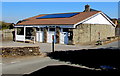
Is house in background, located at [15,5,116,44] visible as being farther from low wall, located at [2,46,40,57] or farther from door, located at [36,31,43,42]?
low wall, located at [2,46,40,57]

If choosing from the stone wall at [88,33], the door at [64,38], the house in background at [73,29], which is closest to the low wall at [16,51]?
the house in background at [73,29]

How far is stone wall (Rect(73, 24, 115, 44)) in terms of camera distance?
989 inches

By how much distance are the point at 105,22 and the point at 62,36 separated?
10.0m

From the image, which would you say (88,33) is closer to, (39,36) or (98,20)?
(98,20)

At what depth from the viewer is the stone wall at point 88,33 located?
25125 mm

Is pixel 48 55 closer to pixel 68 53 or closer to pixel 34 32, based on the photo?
pixel 68 53

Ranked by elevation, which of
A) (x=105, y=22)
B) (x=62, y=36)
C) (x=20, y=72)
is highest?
(x=105, y=22)

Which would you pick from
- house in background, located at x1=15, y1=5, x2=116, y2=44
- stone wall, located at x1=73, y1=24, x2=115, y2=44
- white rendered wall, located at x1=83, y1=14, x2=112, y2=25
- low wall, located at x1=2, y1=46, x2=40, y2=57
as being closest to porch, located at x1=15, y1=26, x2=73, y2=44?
house in background, located at x1=15, y1=5, x2=116, y2=44

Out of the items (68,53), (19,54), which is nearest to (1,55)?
(19,54)

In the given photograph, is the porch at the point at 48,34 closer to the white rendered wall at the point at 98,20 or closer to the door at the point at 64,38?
the door at the point at 64,38

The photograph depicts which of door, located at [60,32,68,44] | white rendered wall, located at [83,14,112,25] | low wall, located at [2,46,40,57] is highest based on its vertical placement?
white rendered wall, located at [83,14,112,25]

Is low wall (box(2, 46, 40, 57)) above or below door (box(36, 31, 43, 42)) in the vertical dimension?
below

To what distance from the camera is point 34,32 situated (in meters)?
29.8

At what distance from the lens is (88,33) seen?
27.3m
